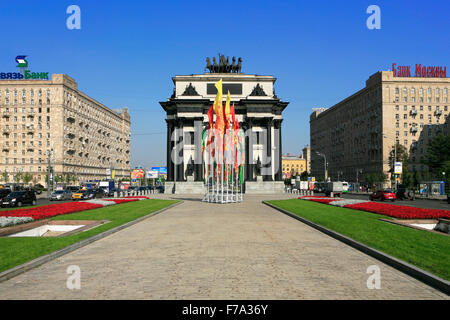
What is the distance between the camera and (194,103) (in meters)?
69.9

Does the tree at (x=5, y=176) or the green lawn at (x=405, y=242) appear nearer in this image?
the green lawn at (x=405, y=242)

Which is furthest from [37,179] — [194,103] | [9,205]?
[9,205]

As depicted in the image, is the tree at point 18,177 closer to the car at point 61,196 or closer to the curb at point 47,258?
the car at point 61,196

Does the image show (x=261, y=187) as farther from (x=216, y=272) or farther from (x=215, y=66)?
(x=216, y=272)

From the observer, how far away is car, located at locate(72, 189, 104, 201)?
48.8 m

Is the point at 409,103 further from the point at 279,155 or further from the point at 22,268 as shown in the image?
the point at 22,268

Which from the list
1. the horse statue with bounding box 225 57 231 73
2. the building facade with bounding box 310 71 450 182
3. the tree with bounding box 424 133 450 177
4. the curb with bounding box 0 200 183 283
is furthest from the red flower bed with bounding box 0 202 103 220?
the building facade with bounding box 310 71 450 182

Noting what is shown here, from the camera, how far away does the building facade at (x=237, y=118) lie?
69625mm

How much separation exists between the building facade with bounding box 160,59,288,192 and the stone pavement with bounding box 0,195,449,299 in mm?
54630

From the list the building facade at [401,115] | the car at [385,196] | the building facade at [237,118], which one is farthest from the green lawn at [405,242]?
the building facade at [401,115]

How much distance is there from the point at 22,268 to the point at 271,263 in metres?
6.29

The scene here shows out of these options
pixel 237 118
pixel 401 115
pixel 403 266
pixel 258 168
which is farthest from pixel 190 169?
pixel 401 115

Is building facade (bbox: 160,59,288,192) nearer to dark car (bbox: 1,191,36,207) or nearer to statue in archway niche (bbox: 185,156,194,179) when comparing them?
statue in archway niche (bbox: 185,156,194,179)

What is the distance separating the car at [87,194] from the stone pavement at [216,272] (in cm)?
3688
